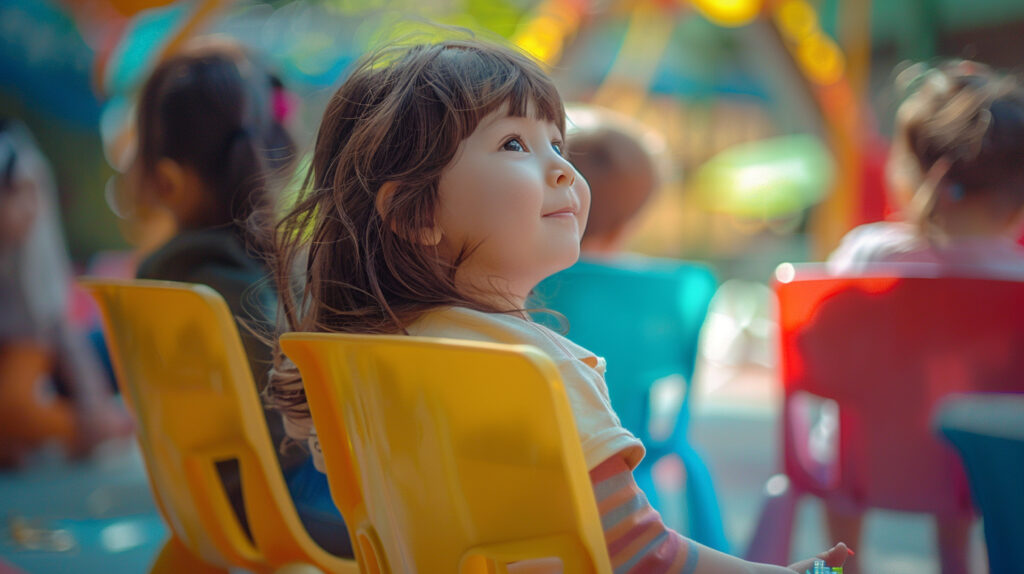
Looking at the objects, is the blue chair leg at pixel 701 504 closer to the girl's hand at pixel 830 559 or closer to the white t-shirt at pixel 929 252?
the white t-shirt at pixel 929 252

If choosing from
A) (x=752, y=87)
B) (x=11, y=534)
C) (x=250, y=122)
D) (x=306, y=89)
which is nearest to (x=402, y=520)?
(x=250, y=122)

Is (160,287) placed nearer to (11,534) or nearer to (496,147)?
(496,147)

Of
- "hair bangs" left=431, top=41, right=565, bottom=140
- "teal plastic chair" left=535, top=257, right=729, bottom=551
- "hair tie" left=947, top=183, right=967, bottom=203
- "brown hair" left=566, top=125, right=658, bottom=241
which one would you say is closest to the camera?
"hair bangs" left=431, top=41, right=565, bottom=140

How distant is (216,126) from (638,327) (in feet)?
2.41

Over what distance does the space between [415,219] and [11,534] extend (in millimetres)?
1675

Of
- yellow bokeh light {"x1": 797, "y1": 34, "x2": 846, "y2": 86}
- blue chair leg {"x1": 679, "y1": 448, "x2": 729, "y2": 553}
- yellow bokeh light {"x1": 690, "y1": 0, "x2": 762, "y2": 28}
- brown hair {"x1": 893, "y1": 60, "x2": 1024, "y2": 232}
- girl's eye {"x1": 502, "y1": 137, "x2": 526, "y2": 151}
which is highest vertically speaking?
yellow bokeh light {"x1": 690, "y1": 0, "x2": 762, "y2": 28}

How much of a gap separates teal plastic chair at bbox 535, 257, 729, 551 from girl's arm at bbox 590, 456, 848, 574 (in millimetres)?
798

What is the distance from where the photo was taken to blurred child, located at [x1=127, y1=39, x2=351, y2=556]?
1083 millimetres

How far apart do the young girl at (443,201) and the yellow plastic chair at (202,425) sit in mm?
120

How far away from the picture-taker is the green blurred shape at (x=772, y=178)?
6629 mm

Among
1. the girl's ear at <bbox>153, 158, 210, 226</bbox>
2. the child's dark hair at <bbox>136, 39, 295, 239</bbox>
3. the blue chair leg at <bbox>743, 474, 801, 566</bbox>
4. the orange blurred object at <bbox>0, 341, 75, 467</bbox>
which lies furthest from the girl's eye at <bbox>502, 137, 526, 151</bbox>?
the orange blurred object at <bbox>0, 341, 75, 467</bbox>

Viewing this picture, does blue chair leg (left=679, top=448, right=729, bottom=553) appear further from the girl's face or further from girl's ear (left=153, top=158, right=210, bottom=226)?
girl's ear (left=153, top=158, right=210, bottom=226)

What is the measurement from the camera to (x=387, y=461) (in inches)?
24.8

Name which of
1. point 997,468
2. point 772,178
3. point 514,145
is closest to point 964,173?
point 997,468
